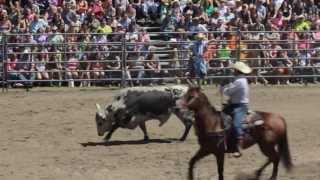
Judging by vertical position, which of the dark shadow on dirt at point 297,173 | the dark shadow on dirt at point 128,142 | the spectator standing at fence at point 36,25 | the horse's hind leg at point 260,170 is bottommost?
the dark shadow on dirt at point 128,142

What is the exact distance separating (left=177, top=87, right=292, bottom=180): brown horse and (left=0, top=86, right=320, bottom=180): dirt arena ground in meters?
0.45

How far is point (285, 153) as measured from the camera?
10047 millimetres

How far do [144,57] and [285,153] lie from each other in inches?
459

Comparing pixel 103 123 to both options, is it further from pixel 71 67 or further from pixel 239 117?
pixel 71 67

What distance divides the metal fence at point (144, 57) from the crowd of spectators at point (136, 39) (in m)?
0.03

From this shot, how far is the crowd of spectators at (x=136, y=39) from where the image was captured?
2077 centimetres

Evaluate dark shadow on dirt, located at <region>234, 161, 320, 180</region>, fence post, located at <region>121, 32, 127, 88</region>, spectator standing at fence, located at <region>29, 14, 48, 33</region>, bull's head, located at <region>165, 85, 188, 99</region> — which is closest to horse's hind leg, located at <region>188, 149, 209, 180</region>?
dark shadow on dirt, located at <region>234, 161, 320, 180</region>

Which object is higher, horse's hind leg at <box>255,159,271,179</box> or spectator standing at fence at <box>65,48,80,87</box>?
spectator standing at fence at <box>65,48,80,87</box>

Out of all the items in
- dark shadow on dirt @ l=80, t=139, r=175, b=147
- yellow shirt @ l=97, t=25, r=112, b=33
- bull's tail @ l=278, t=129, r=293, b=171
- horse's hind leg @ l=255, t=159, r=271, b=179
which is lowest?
dark shadow on dirt @ l=80, t=139, r=175, b=147

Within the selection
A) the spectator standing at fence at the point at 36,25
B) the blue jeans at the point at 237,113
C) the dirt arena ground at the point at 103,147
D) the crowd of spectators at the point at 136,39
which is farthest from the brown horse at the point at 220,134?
the spectator standing at fence at the point at 36,25

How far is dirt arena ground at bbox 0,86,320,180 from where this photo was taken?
34.9 ft

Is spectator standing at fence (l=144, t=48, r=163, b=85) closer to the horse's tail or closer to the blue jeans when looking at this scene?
the blue jeans

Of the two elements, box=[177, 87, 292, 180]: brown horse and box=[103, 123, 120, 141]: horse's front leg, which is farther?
box=[103, 123, 120, 141]: horse's front leg

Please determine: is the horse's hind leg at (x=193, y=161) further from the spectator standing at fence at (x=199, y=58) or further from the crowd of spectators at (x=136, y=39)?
the spectator standing at fence at (x=199, y=58)
